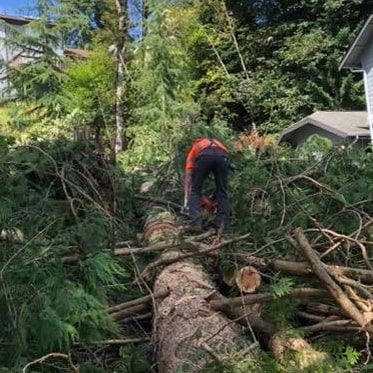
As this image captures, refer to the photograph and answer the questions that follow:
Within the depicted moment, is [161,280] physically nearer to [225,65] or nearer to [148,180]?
[148,180]

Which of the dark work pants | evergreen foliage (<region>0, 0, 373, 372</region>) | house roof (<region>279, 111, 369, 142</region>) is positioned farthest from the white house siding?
the dark work pants

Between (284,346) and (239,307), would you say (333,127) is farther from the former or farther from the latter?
(284,346)

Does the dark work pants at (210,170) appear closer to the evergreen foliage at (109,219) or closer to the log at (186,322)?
the evergreen foliage at (109,219)

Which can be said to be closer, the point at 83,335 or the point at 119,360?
the point at 83,335

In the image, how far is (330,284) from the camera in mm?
3375

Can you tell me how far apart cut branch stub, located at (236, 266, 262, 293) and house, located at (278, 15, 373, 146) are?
12348mm

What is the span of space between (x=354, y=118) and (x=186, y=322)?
18756 millimetres

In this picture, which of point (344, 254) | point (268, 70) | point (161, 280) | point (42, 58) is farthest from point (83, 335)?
point (268, 70)

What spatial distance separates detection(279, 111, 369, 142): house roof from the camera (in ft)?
62.0

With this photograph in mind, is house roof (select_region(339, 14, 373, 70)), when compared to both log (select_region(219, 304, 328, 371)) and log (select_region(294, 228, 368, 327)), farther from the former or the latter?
log (select_region(219, 304, 328, 371))

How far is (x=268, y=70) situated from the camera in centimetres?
2780

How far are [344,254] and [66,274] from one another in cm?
197

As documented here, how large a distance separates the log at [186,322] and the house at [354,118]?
A: 12098 mm

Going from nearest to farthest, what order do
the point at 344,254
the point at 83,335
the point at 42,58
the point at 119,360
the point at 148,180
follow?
the point at 83,335 < the point at 119,360 < the point at 344,254 < the point at 148,180 < the point at 42,58
